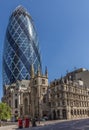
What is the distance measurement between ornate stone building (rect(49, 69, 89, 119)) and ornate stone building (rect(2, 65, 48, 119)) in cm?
497

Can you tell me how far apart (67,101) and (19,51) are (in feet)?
256

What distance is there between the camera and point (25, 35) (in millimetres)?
187875

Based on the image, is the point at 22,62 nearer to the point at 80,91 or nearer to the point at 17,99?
the point at 17,99

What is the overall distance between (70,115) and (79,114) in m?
7.69

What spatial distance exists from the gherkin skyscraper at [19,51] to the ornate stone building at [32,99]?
35969 millimetres

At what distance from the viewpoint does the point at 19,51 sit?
180500 mm

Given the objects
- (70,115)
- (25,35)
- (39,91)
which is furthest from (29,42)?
(70,115)

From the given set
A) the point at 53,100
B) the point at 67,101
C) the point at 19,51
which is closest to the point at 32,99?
the point at 53,100

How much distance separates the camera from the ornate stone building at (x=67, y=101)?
110 metres

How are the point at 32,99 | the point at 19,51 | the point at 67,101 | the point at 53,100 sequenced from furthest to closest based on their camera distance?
1. the point at 19,51
2. the point at 32,99
3. the point at 53,100
4. the point at 67,101

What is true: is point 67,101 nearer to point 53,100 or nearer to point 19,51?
point 53,100

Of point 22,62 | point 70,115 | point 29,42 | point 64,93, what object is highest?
point 29,42

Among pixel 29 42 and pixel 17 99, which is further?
pixel 29 42

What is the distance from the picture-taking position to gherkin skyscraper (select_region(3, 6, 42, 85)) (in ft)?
590
